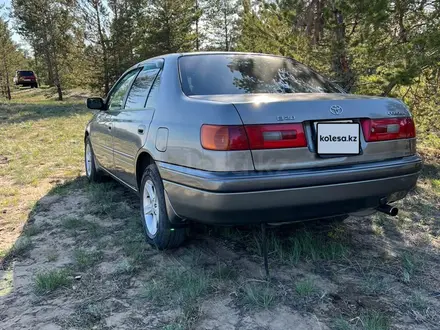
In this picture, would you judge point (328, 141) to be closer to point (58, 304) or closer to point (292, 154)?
point (292, 154)

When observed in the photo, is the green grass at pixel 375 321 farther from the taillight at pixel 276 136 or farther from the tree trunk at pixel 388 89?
the tree trunk at pixel 388 89

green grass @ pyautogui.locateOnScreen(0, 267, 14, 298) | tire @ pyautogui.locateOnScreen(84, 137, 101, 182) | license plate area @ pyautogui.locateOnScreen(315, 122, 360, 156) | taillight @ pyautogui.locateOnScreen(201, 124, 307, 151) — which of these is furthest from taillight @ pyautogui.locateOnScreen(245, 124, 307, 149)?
tire @ pyautogui.locateOnScreen(84, 137, 101, 182)

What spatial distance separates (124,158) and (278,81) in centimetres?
157

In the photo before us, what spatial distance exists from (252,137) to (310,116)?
394mm

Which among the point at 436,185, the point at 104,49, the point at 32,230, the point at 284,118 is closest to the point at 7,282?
the point at 32,230

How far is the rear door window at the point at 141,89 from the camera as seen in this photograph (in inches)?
129

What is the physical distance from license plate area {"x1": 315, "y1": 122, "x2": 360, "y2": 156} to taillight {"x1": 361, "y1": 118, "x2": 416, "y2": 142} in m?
0.09

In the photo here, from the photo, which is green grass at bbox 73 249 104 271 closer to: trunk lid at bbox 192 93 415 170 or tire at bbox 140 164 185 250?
tire at bbox 140 164 185 250

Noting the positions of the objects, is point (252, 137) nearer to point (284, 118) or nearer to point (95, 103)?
point (284, 118)

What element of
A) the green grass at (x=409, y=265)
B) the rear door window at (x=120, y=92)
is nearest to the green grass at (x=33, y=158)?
Answer: the rear door window at (x=120, y=92)

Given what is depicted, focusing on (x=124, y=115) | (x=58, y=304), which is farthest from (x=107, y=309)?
(x=124, y=115)

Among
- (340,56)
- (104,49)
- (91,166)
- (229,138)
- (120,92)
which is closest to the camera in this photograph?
(229,138)

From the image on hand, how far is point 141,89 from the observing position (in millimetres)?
3475

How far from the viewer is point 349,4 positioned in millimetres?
4895
